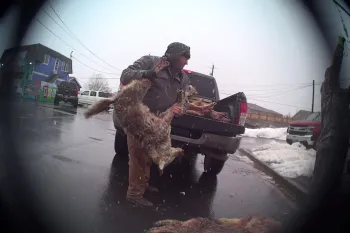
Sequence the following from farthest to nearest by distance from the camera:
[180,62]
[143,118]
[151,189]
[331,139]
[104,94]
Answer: [151,189] → [104,94] → [143,118] → [180,62] → [331,139]

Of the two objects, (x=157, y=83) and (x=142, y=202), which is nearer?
(x=157, y=83)

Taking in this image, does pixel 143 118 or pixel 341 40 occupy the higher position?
pixel 341 40

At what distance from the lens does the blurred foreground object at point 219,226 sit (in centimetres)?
167

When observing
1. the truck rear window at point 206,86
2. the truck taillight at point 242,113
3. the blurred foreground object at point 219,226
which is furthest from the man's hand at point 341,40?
the truck rear window at point 206,86

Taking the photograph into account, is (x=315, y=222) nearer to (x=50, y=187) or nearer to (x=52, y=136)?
(x=50, y=187)

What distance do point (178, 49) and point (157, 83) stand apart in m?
0.35

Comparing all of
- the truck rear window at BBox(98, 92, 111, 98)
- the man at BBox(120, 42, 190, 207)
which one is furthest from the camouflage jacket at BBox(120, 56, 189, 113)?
the truck rear window at BBox(98, 92, 111, 98)

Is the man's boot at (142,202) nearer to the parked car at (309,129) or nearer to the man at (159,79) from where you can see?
the man at (159,79)

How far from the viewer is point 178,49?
1.66m

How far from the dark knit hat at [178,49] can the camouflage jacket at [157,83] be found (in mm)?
228

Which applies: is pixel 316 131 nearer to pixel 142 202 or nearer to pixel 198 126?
pixel 198 126

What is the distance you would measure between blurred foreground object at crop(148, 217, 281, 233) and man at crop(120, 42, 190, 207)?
19.1 inches

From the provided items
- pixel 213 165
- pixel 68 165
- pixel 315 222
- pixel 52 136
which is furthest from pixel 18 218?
pixel 52 136

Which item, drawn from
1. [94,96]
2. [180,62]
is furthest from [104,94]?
[180,62]
